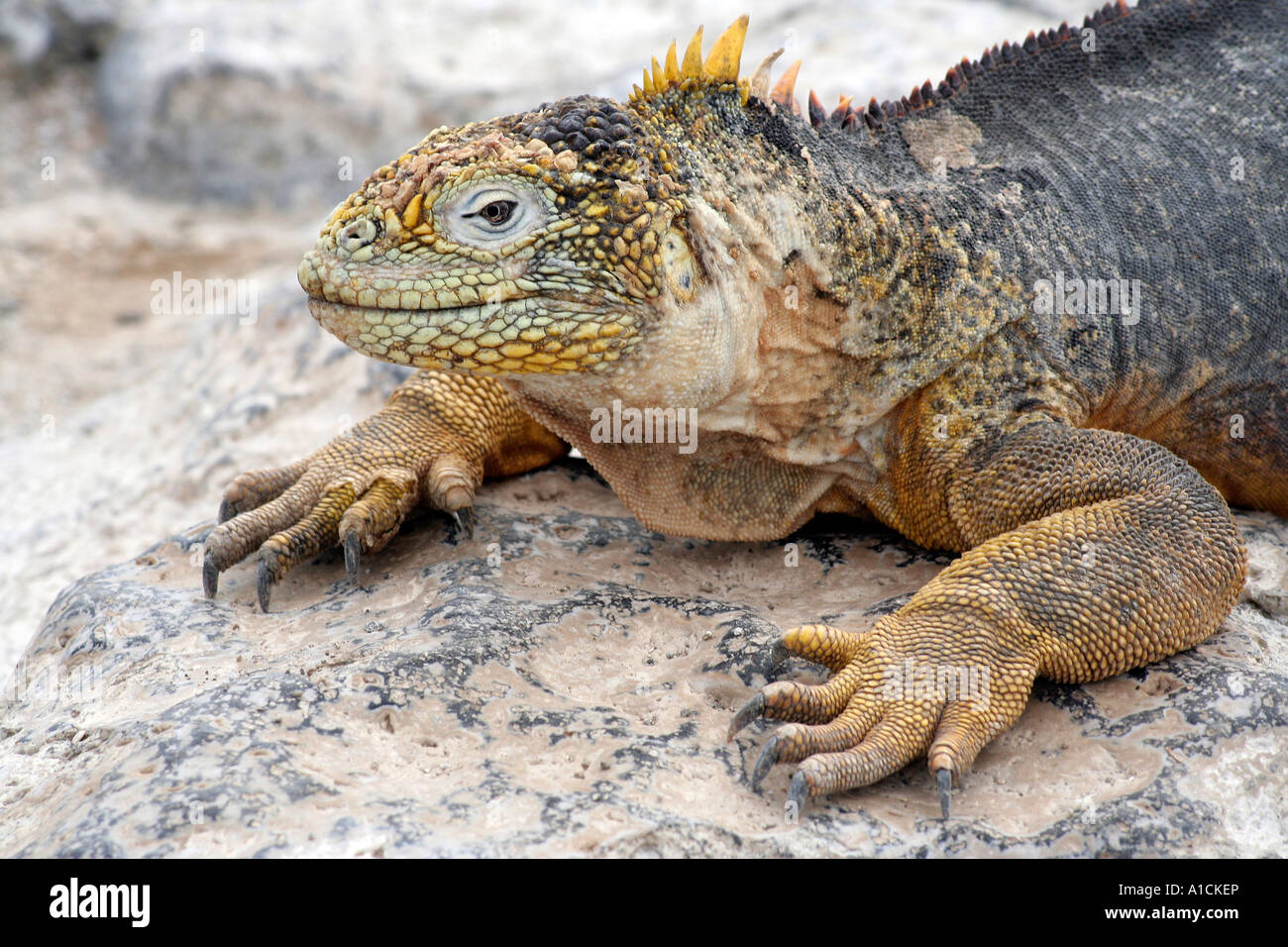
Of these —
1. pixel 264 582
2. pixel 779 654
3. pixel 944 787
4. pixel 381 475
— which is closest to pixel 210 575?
pixel 264 582

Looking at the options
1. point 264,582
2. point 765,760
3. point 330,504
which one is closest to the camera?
point 765,760

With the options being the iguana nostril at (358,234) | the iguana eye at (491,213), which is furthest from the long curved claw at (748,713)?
the iguana nostril at (358,234)

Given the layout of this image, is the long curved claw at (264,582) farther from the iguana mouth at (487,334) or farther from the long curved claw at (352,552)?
the iguana mouth at (487,334)

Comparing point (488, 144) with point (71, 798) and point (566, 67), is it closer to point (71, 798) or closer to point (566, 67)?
point (71, 798)

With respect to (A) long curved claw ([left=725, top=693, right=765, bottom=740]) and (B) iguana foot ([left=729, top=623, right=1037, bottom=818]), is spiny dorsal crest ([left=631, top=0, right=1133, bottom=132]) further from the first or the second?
(A) long curved claw ([left=725, top=693, right=765, bottom=740])

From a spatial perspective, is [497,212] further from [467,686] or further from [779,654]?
[779,654]

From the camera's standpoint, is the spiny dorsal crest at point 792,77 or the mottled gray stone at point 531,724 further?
the spiny dorsal crest at point 792,77

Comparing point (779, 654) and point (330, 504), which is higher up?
point (330, 504)
